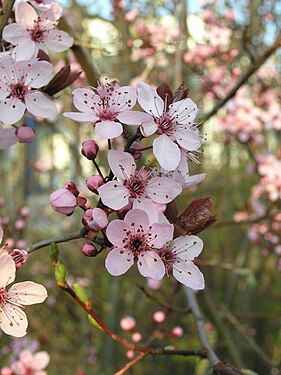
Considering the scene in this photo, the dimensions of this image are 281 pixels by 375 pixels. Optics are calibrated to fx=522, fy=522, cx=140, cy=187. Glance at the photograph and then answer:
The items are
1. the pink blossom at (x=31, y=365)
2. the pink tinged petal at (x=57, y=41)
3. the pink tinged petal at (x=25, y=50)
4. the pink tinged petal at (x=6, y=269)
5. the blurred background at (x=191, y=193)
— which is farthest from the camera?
the blurred background at (x=191, y=193)

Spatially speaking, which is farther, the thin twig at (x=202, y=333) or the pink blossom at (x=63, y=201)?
the thin twig at (x=202, y=333)

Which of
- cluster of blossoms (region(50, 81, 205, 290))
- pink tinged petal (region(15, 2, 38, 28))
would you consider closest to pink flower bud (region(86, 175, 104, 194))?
cluster of blossoms (region(50, 81, 205, 290))

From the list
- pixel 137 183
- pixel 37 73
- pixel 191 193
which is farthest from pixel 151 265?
pixel 191 193

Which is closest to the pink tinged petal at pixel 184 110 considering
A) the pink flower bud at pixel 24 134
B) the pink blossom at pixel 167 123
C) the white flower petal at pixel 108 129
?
the pink blossom at pixel 167 123

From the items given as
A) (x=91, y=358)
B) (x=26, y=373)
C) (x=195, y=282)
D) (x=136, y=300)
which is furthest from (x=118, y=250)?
(x=136, y=300)

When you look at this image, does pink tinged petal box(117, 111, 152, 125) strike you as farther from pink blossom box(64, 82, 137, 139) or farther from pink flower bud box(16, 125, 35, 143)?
pink flower bud box(16, 125, 35, 143)

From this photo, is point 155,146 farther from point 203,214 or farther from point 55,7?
point 55,7

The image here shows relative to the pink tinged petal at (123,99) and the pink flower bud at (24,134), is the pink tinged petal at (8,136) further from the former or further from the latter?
the pink tinged petal at (123,99)
